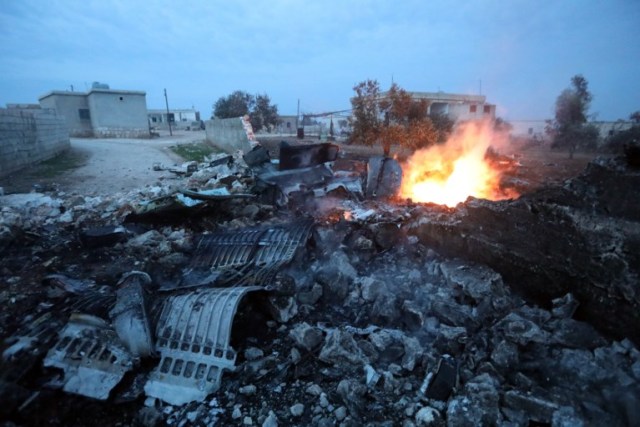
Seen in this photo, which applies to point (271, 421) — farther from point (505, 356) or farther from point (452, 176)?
point (452, 176)

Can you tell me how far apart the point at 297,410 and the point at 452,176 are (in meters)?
6.84

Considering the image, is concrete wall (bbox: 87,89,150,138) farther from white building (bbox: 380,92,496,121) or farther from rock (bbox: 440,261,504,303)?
rock (bbox: 440,261,504,303)

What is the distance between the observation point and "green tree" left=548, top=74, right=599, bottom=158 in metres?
19.6

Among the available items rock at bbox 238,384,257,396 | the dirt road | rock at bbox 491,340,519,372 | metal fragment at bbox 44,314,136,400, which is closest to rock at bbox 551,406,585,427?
rock at bbox 491,340,519,372

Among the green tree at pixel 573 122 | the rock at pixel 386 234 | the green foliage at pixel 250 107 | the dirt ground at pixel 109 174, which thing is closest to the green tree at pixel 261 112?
the green foliage at pixel 250 107

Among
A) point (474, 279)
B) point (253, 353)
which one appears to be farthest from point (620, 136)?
point (253, 353)

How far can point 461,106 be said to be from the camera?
93.6 feet

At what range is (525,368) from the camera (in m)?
2.43

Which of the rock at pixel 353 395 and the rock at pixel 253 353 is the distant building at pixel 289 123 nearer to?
the rock at pixel 253 353

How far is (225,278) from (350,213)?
119 inches

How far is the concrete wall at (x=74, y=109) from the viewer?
24219 millimetres

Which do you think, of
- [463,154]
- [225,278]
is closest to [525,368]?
[225,278]

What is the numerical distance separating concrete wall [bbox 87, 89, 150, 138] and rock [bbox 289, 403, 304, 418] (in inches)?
1098

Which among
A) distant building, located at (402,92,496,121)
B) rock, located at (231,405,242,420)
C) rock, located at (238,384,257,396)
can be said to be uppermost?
distant building, located at (402,92,496,121)
